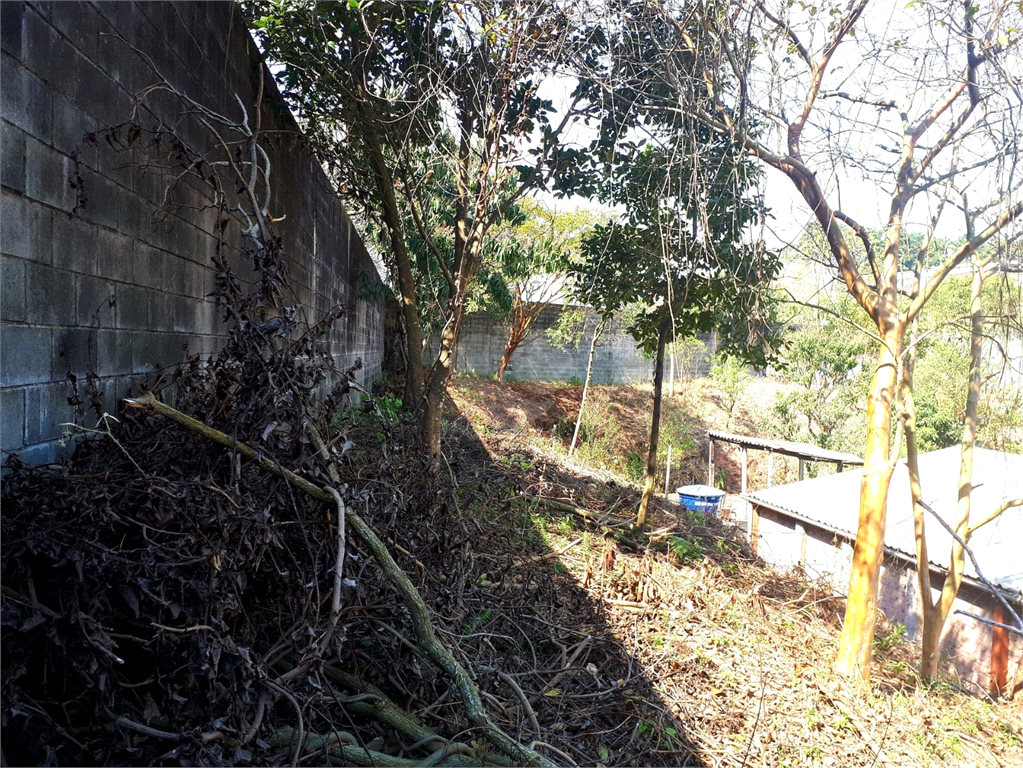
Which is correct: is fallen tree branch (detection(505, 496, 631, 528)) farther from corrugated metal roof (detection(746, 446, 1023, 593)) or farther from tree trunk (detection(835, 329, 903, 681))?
corrugated metal roof (detection(746, 446, 1023, 593))

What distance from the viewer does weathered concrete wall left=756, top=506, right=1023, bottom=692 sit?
24.5 ft

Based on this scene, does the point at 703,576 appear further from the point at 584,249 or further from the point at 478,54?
the point at 478,54

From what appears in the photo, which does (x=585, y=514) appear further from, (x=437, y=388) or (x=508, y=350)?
(x=508, y=350)

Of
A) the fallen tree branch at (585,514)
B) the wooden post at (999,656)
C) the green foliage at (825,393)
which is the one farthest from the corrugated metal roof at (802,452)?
the fallen tree branch at (585,514)

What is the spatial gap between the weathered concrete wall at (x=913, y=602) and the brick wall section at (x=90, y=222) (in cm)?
580

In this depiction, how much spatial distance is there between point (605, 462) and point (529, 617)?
446 inches

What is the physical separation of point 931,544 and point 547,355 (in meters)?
11.8

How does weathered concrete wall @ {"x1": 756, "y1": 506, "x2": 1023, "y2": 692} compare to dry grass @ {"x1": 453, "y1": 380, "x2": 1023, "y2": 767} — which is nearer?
dry grass @ {"x1": 453, "y1": 380, "x2": 1023, "y2": 767}

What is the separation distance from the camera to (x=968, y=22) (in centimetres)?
412

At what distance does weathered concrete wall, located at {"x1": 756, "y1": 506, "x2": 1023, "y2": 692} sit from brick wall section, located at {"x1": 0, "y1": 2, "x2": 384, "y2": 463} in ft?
19.0

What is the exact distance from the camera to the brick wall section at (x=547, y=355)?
715 inches

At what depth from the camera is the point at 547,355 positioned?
1920cm

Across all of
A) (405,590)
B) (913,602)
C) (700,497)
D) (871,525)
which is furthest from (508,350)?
(405,590)

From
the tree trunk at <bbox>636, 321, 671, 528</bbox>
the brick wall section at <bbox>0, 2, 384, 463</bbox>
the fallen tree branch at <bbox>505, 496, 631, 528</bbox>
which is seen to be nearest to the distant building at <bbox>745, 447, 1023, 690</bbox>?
the tree trunk at <bbox>636, 321, 671, 528</bbox>
